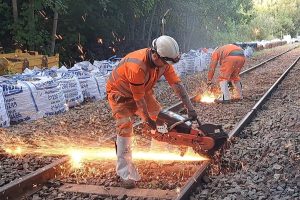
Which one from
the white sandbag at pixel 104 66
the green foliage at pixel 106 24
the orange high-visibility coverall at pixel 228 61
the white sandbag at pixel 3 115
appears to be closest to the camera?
the white sandbag at pixel 3 115

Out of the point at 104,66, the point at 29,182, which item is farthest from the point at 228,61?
the point at 29,182

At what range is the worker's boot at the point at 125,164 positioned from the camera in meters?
4.64

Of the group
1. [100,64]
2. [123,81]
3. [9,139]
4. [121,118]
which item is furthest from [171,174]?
[100,64]

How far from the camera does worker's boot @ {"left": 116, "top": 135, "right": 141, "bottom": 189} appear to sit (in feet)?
15.2

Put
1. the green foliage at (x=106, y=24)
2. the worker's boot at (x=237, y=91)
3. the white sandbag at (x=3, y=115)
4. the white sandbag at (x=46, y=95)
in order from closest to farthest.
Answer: the white sandbag at (x=3, y=115) < the white sandbag at (x=46, y=95) < the worker's boot at (x=237, y=91) < the green foliage at (x=106, y=24)

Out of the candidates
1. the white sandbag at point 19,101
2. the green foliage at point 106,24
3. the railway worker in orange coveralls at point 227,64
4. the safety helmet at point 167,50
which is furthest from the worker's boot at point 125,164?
the green foliage at point 106,24

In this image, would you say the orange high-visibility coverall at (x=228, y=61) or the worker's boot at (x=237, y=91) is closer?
the orange high-visibility coverall at (x=228, y=61)

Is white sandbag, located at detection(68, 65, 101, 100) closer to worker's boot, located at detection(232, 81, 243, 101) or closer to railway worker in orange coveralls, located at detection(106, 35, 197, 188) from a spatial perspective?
worker's boot, located at detection(232, 81, 243, 101)

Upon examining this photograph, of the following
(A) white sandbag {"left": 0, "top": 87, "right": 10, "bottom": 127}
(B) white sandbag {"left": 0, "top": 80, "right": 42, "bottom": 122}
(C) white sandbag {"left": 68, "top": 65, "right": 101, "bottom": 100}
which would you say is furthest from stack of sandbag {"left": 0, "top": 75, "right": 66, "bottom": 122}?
(C) white sandbag {"left": 68, "top": 65, "right": 101, "bottom": 100}

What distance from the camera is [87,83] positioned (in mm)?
10961

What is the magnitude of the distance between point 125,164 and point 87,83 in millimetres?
6491

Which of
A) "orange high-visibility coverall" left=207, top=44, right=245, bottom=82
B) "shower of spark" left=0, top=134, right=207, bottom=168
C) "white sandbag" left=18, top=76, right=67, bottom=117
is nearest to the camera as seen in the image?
"shower of spark" left=0, top=134, right=207, bottom=168

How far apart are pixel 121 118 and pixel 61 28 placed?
15.5 metres

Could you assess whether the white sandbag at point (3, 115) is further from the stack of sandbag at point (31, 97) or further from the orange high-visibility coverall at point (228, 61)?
the orange high-visibility coverall at point (228, 61)
